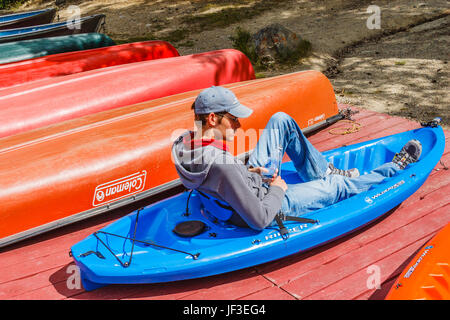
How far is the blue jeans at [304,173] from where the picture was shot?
310 cm

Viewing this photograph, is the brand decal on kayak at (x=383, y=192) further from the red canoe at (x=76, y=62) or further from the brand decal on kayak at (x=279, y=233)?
the red canoe at (x=76, y=62)

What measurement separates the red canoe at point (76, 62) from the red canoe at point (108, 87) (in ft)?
1.36

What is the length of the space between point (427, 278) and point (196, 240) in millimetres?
1389

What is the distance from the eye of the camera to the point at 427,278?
2.38 meters

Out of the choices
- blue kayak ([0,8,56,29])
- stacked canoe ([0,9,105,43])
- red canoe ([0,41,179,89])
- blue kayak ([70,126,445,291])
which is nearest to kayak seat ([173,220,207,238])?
blue kayak ([70,126,445,291])

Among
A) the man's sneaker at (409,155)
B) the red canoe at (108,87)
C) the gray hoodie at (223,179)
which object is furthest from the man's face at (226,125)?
the red canoe at (108,87)

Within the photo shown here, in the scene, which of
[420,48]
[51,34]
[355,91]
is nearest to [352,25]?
[420,48]

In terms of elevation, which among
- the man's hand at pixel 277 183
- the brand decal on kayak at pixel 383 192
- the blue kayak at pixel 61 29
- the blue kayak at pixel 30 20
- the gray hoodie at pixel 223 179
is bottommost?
the brand decal on kayak at pixel 383 192

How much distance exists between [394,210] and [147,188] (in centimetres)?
213
